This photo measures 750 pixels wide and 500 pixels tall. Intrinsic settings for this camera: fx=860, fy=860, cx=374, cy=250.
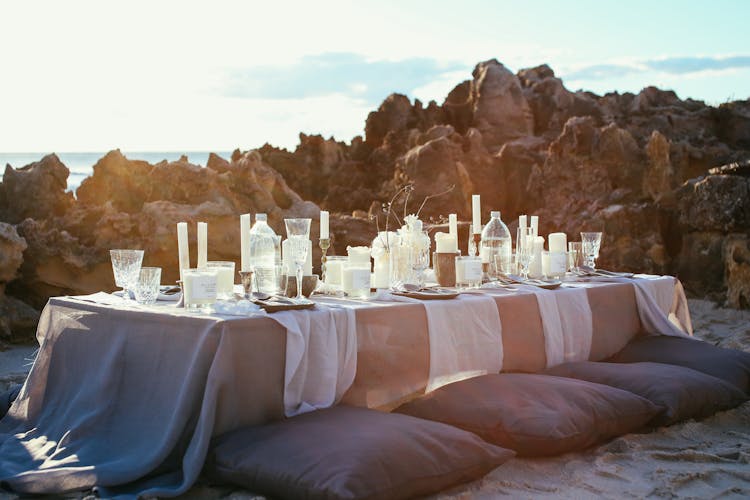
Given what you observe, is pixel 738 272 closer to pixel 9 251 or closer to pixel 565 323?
pixel 565 323

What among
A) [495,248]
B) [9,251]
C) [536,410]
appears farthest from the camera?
A: [9,251]

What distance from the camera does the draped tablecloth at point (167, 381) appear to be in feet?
12.1

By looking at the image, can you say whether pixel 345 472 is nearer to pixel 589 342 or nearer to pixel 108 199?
pixel 589 342

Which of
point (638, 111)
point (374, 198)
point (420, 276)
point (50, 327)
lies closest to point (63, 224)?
point (50, 327)

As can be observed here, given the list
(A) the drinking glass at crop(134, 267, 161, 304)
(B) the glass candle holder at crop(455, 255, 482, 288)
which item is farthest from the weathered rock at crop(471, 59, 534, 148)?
(A) the drinking glass at crop(134, 267, 161, 304)

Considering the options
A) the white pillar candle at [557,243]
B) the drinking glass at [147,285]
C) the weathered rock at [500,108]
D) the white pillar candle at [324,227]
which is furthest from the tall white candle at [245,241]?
the weathered rock at [500,108]

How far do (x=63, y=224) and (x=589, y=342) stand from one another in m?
5.73

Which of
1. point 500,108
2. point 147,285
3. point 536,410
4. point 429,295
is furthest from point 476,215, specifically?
point 500,108

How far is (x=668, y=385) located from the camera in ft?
15.8

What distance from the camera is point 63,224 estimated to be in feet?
29.1

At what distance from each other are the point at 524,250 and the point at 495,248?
231 mm

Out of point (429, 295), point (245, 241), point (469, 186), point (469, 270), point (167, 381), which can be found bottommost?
point (167, 381)

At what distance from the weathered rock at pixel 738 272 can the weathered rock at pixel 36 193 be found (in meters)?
7.19

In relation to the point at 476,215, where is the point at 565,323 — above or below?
below
